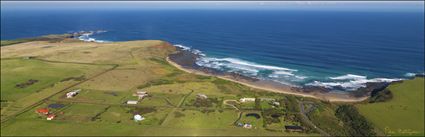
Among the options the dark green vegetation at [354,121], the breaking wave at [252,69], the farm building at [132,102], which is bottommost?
the dark green vegetation at [354,121]

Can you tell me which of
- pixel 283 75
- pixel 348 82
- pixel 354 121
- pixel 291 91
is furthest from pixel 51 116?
pixel 348 82

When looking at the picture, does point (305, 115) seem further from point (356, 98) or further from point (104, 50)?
point (104, 50)

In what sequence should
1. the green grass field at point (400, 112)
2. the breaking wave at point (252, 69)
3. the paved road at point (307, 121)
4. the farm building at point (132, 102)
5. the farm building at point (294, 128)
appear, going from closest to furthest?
the green grass field at point (400, 112) < the paved road at point (307, 121) < the farm building at point (294, 128) < the farm building at point (132, 102) < the breaking wave at point (252, 69)

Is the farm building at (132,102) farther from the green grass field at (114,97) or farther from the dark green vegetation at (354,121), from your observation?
the dark green vegetation at (354,121)

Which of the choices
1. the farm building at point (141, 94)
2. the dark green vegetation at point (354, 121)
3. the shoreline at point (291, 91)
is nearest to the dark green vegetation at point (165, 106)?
the dark green vegetation at point (354, 121)

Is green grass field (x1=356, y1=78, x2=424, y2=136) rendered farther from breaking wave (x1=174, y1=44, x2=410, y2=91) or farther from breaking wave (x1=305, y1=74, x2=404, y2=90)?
breaking wave (x1=174, y1=44, x2=410, y2=91)

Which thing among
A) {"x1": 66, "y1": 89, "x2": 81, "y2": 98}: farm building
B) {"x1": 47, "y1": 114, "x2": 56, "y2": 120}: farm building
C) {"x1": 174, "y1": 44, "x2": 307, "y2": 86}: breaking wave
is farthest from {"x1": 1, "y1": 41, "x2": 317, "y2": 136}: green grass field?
{"x1": 174, "y1": 44, "x2": 307, "y2": 86}: breaking wave

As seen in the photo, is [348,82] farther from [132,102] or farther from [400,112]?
[132,102]

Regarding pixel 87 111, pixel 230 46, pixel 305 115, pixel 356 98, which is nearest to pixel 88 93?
pixel 87 111

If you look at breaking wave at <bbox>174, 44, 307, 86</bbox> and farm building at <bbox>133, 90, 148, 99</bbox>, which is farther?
breaking wave at <bbox>174, 44, 307, 86</bbox>
